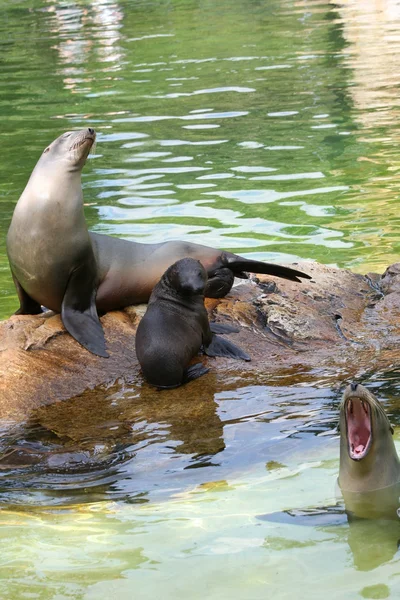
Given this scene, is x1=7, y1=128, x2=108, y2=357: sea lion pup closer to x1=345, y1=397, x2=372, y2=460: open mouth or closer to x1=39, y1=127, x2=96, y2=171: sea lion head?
x1=39, y1=127, x2=96, y2=171: sea lion head

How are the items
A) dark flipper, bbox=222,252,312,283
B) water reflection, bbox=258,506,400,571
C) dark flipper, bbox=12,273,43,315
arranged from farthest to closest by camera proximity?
dark flipper, bbox=222,252,312,283 → dark flipper, bbox=12,273,43,315 → water reflection, bbox=258,506,400,571

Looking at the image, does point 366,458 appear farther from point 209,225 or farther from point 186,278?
point 209,225

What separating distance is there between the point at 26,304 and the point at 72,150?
41.2 inches

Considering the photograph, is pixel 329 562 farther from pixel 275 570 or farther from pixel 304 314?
pixel 304 314

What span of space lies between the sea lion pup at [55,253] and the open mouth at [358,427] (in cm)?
212

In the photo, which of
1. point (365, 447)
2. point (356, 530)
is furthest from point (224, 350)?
point (356, 530)

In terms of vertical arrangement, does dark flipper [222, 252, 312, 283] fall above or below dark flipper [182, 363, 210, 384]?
above

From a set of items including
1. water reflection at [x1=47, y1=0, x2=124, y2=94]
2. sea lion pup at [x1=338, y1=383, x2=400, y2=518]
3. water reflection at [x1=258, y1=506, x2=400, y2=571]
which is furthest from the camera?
water reflection at [x1=47, y1=0, x2=124, y2=94]

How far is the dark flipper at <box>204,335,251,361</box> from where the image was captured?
19.3 feet

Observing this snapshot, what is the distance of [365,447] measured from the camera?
4215 mm

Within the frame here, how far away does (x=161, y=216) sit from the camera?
399 inches

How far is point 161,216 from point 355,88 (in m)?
6.27

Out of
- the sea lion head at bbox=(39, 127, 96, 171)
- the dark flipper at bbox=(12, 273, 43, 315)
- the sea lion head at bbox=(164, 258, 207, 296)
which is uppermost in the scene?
the sea lion head at bbox=(39, 127, 96, 171)

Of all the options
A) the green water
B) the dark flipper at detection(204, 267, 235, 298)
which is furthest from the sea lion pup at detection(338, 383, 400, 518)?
the dark flipper at detection(204, 267, 235, 298)
